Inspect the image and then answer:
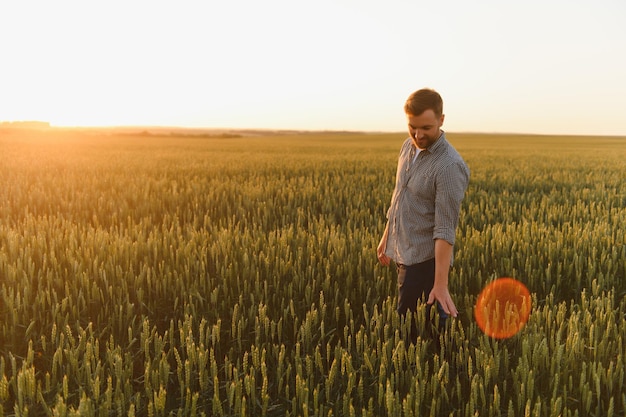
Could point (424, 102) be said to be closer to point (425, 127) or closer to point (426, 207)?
point (425, 127)

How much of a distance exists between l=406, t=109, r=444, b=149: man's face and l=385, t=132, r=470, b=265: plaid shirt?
0.08m

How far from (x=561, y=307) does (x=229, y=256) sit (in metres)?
2.51

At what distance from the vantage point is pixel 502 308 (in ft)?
12.0

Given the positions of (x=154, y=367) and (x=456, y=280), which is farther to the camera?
(x=456, y=280)

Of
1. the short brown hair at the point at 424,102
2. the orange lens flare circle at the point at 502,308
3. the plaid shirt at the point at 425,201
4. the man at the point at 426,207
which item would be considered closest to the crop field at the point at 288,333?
the orange lens flare circle at the point at 502,308

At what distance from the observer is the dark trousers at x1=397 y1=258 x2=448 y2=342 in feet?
9.80

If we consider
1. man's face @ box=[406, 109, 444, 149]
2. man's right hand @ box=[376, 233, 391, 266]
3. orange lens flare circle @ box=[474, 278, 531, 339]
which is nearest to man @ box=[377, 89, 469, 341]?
man's face @ box=[406, 109, 444, 149]

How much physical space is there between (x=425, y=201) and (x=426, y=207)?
0.11 ft

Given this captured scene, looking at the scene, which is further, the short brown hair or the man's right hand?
the man's right hand

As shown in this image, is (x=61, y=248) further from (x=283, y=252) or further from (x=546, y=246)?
(x=546, y=246)

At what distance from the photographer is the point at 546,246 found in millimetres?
4676

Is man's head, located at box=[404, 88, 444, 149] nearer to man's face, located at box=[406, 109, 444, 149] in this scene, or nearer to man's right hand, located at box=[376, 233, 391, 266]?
man's face, located at box=[406, 109, 444, 149]

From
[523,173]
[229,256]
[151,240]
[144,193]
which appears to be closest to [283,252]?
[229,256]

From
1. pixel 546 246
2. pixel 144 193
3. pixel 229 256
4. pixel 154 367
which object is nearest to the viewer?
pixel 154 367
